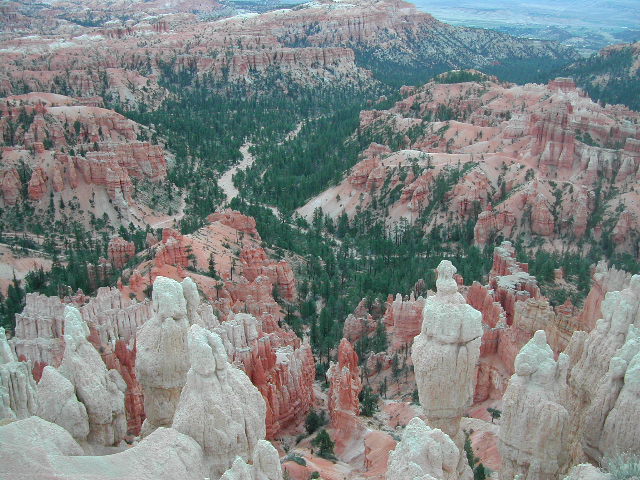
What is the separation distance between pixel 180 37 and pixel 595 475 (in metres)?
155

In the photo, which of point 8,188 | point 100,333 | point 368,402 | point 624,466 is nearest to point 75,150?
point 8,188

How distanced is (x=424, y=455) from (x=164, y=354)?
23.4ft

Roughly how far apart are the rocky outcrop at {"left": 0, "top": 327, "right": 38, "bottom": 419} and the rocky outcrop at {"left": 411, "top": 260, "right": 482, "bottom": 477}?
9608mm

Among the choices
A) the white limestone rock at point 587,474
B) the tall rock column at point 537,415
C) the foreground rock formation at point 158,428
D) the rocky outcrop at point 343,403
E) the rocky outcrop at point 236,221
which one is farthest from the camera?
the rocky outcrop at point 236,221

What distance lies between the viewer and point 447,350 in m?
14.3

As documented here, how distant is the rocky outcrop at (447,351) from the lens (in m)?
14.2

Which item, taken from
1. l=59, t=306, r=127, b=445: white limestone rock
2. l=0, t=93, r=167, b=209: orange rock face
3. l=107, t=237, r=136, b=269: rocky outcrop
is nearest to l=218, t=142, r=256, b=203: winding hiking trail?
l=0, t=93, r=167, b=209: orange rock face

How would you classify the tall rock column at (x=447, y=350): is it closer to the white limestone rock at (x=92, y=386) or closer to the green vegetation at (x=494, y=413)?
the white limestone rock at (x=92, y=386)

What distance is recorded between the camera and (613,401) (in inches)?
523

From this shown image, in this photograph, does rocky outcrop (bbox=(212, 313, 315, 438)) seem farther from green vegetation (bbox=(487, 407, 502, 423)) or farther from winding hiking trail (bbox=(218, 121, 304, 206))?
winding hiking trail (bbox=(218, 121, 304, 206))

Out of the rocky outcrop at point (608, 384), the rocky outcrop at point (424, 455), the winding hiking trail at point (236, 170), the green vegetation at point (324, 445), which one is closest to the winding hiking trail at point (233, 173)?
the winding hiking trail at point (236, 170)

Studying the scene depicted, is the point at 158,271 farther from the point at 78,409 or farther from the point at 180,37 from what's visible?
the point at 180,37

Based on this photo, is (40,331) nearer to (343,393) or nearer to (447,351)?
(343,393)

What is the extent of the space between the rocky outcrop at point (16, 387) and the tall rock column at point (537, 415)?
37.8 feet
